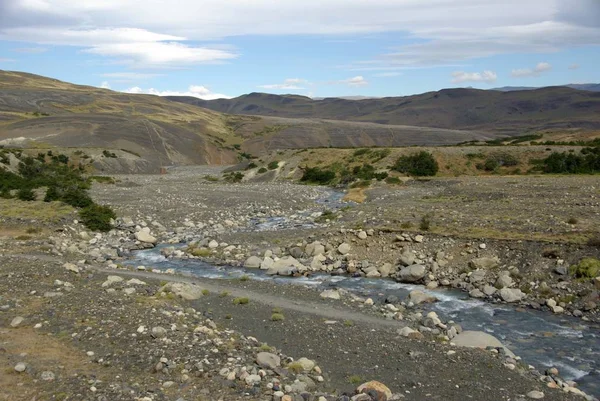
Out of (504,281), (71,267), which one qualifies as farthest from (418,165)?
(71,267)

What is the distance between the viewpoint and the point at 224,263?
92.8ft

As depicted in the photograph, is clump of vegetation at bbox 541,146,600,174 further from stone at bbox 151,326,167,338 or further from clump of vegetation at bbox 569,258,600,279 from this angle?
stone at bbox 151,326,167,338

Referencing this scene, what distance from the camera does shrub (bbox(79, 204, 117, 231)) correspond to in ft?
116

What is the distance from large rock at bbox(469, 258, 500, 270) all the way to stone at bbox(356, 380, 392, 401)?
13.3 metres

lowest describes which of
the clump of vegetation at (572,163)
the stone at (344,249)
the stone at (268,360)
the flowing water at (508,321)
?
the flowing water at (508,321)

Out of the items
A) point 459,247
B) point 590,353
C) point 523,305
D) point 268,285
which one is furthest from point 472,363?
point 459,247

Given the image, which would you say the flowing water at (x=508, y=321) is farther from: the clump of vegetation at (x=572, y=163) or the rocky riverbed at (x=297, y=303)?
the clump of vegetation at (x=572, y=163)

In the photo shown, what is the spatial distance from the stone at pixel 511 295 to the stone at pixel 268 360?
11.6m

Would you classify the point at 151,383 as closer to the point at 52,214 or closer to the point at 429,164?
the point at 52,214

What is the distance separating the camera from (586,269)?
883 inches

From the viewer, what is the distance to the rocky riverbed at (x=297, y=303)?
13.5m

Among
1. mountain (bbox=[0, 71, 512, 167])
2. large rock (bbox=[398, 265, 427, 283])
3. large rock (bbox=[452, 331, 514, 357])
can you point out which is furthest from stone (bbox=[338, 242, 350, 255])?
mountain (bbox=[0, 71, 512, 167])

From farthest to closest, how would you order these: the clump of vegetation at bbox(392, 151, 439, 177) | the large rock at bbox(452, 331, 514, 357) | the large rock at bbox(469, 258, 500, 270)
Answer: the clump of vegetation at bbox(392, 151, 439, 177)
the large rock at bbox(469, 258, 500, 270)
the large rock at bbox(452, 331, 514, 357)

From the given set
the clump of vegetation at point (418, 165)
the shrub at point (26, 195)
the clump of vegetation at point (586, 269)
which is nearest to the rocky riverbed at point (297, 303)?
the clump of vegetation at point (586, 269)
